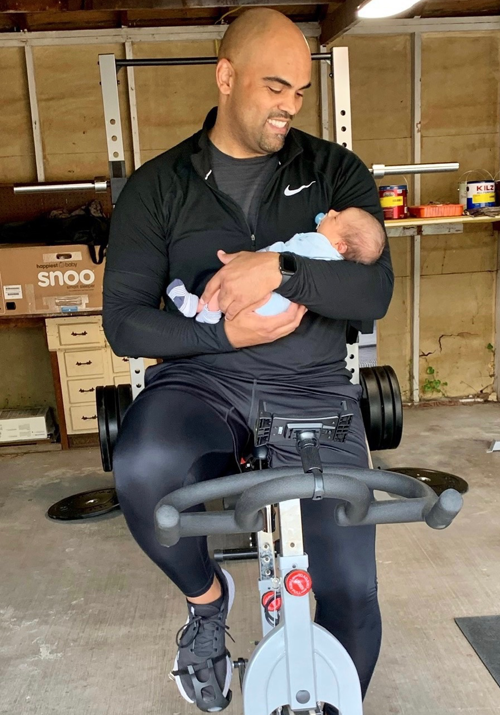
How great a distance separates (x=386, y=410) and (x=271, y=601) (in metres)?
1.02

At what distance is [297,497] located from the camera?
0.96 metres

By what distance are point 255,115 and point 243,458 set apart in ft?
2.69

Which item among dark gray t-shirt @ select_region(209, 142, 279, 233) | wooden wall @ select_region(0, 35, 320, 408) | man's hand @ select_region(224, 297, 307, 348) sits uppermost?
wooden wall @ select_region(0, 35, 320, 408)

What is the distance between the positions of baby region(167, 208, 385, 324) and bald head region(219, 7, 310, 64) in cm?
41

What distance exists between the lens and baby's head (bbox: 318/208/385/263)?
166 cm

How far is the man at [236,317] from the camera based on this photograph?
144 centimetres

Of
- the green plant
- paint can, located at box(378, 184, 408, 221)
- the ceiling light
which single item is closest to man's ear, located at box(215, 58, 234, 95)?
the ceiling light

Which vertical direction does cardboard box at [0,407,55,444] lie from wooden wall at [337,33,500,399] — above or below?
below

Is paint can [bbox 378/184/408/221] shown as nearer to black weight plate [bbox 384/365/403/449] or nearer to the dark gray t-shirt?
black weight plate [bbox 384/365/403/449]

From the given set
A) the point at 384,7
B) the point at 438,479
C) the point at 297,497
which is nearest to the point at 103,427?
the point at 297,497

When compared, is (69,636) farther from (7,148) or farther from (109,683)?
(7,148)

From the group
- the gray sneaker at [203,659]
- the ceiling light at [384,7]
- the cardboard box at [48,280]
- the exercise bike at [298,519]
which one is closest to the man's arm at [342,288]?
the exercise bike at [298,519]

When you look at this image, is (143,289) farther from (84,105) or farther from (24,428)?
(84,105)

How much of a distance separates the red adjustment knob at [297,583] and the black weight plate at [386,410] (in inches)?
52.7
